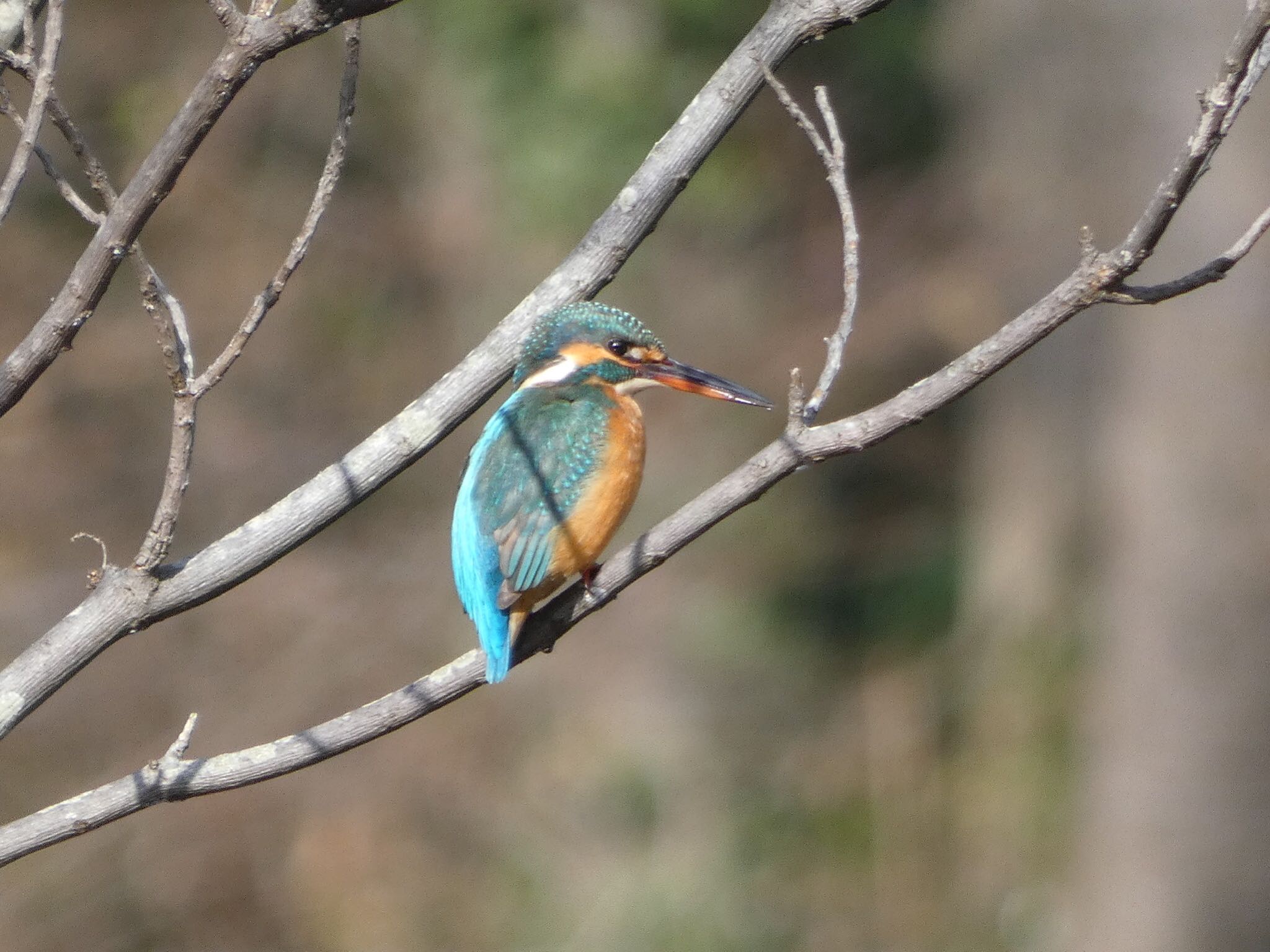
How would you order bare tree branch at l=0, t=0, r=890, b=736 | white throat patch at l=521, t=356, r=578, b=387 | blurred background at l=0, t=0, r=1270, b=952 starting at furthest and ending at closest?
blurred background at l=0, t=0, r=1270, b=952 < white throat patch at l=521, t=356, r=578, b=387 < bare tree branch at l=0, t=0, r=890, b=736

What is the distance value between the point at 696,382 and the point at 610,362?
0.68 feet

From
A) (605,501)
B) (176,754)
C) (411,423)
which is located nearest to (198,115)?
(411,423)

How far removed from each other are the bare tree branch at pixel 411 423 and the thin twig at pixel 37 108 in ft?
0.39

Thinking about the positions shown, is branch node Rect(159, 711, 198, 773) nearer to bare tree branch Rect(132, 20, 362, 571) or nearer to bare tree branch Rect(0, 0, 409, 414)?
bare tree branch Rect(132, 20, 362, 571)

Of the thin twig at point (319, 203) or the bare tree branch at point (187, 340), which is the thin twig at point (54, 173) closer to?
the bare tree branch at point (187, 340)

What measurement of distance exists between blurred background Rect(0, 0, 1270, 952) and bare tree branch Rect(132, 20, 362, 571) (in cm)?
437

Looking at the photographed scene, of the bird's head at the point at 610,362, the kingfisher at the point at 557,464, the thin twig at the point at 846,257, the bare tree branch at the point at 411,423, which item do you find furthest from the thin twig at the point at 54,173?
the bird's head at the point at 610,362

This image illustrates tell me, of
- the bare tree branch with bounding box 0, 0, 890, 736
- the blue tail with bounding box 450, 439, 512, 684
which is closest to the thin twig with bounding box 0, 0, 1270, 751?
the bare tree branch with bounding box 0, 0, 890, 736

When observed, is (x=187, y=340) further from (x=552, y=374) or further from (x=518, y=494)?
(x=552, y=374)

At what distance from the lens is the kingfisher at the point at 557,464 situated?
260 centimetres

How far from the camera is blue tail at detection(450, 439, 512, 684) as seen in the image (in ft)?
7.97

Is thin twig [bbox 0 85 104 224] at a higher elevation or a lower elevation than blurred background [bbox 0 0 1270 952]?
lower

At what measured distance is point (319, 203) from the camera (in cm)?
175

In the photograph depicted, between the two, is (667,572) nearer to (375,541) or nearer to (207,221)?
(375,541)
